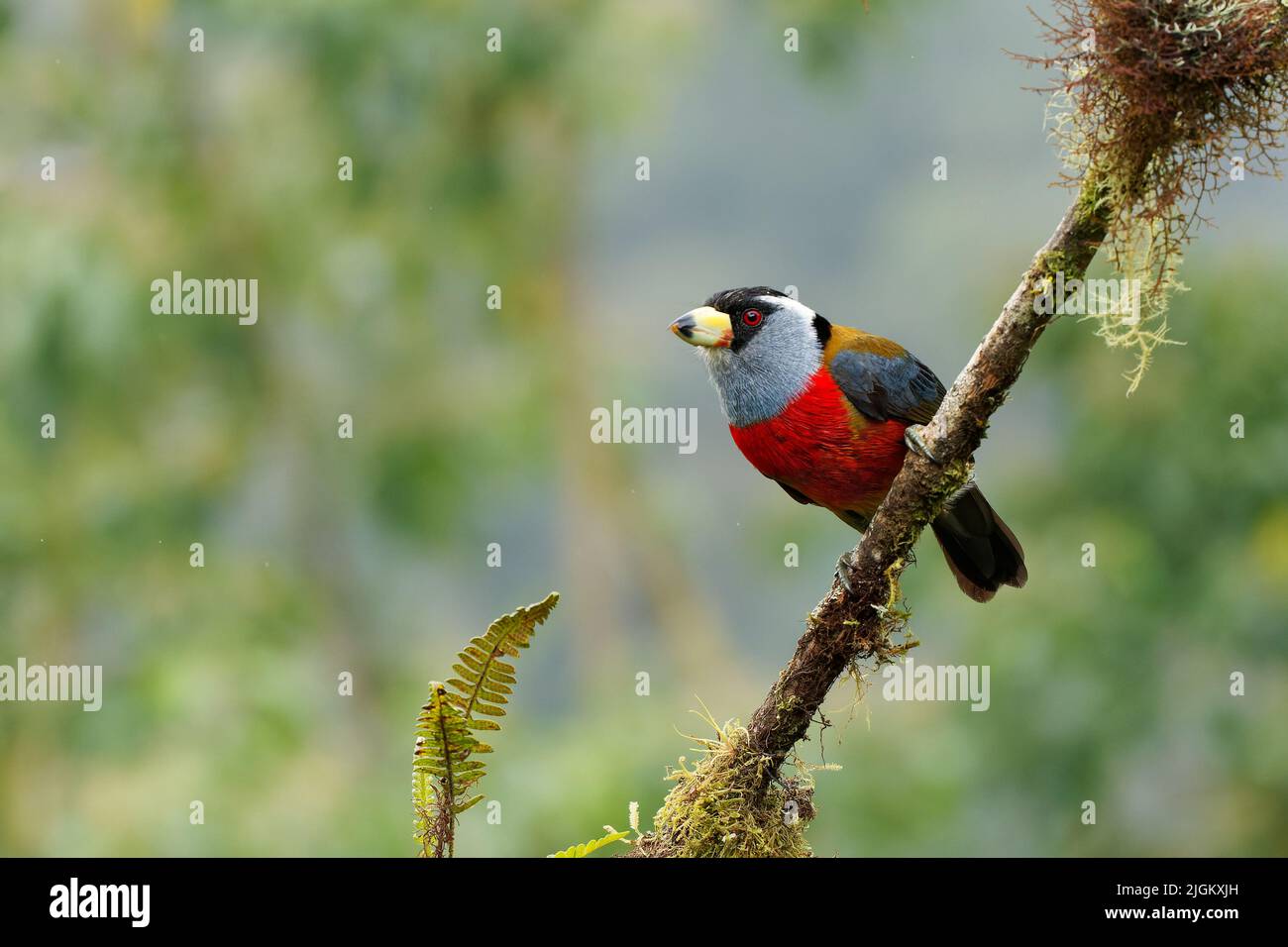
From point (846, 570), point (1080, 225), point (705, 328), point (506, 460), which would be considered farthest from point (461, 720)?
point (506, 460)

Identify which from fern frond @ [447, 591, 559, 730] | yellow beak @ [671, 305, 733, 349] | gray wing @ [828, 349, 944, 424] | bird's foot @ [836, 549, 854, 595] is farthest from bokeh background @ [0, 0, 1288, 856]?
fern frond @ [447, 591, 559, 730]

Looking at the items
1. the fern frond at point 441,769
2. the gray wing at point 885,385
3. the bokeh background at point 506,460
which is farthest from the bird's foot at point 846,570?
the bokeh background at point 506,460

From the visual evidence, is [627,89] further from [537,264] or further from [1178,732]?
[1178,732]

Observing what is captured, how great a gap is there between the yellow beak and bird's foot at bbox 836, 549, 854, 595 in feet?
3.15

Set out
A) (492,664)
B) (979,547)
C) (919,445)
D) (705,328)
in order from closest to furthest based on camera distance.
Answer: (492,664) < (919,445) < (979,547) < (705,328)

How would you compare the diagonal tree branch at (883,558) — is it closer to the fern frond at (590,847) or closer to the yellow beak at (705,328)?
the fern frond at (590,847)

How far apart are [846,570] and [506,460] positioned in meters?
6.10

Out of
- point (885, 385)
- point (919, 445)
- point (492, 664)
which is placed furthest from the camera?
point (885, 385)

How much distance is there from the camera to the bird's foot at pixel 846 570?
7.96 feet

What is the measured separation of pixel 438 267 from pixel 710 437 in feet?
10.9

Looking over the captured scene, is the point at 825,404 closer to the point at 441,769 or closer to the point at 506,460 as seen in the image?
the point at 441,769

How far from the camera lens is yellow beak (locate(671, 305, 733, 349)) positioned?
335 centimetres

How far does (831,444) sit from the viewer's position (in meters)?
3.25

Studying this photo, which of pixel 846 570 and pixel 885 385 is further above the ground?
pixel 885 385
